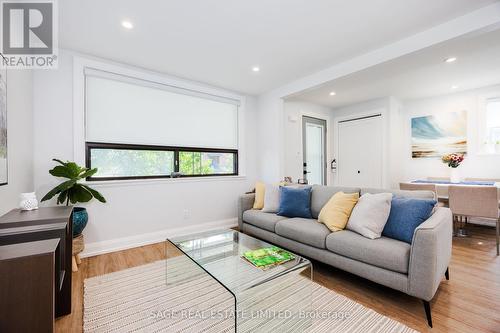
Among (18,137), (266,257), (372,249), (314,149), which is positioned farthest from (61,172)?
(314,149)

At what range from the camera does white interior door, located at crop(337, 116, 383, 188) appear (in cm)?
459

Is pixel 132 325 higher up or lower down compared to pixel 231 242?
lower down

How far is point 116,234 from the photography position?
2961 millimetres

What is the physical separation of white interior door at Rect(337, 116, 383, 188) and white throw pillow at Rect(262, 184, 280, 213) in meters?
2.52

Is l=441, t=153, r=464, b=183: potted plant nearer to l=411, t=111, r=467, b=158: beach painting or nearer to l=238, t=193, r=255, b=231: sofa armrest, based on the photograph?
l=411, t=111, r=467, b=158: beach painting

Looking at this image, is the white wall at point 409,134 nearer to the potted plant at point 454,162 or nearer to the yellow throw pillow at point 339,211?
the potted plant at point 454,162

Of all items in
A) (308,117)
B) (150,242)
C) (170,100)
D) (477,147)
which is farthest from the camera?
(308,117)

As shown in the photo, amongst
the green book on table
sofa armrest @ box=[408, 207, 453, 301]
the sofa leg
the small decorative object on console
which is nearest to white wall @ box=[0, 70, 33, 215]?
the small decorative object on console

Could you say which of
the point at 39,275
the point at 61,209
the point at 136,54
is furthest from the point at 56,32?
the point at 39,275

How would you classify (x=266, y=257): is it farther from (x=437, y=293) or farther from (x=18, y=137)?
(x=18, y=137)

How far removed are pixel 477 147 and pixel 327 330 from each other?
4469 millimetres

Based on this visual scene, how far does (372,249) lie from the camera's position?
1.83 m

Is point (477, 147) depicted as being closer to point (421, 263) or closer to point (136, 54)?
point (421, 263)

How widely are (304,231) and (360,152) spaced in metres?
3.27
